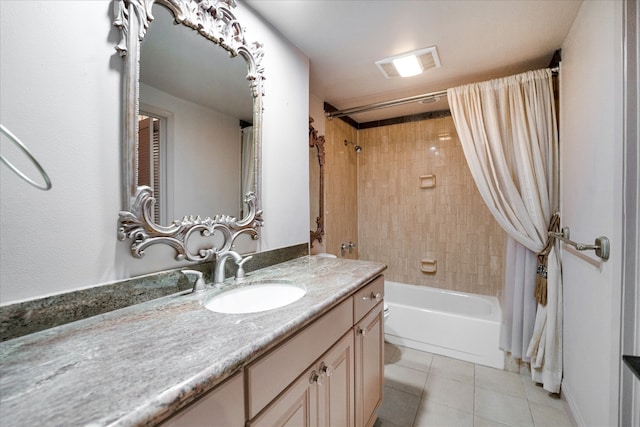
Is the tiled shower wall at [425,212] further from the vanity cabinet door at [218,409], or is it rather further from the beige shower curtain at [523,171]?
the vanity cabinet door at [218,409]

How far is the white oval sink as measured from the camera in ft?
3.64

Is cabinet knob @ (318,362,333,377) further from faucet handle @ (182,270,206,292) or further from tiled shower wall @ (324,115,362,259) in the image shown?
tiled shower wall @ (324,115,362,259)

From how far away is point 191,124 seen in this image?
1.17m

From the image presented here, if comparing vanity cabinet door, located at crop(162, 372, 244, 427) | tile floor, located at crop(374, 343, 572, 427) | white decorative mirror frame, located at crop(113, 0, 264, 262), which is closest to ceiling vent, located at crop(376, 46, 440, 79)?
white decorative mirror frame, located at crop(113, 0, 264, 262)

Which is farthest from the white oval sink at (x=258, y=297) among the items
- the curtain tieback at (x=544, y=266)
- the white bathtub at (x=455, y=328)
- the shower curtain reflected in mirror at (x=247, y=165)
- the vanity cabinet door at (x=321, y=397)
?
the curtain tieback at (x=544, y=266)

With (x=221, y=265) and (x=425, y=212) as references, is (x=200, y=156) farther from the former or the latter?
(x=425, y=212)

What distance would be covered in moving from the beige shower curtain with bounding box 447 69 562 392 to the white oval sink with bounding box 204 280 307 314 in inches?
68.9

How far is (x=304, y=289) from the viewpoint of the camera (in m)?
1.13

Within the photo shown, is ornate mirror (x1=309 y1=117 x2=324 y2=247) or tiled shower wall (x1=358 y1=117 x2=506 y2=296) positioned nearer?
ornate mirror (x1=309 y1=117 x2=324 y2=247)

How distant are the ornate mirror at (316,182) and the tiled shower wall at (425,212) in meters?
0.36

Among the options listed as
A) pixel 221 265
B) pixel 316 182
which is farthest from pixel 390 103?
pixel 221 265

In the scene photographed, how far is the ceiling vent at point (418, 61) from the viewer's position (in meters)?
1.85

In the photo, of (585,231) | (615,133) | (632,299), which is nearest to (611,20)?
(615,133)

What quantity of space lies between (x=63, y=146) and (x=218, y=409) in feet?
2.79
